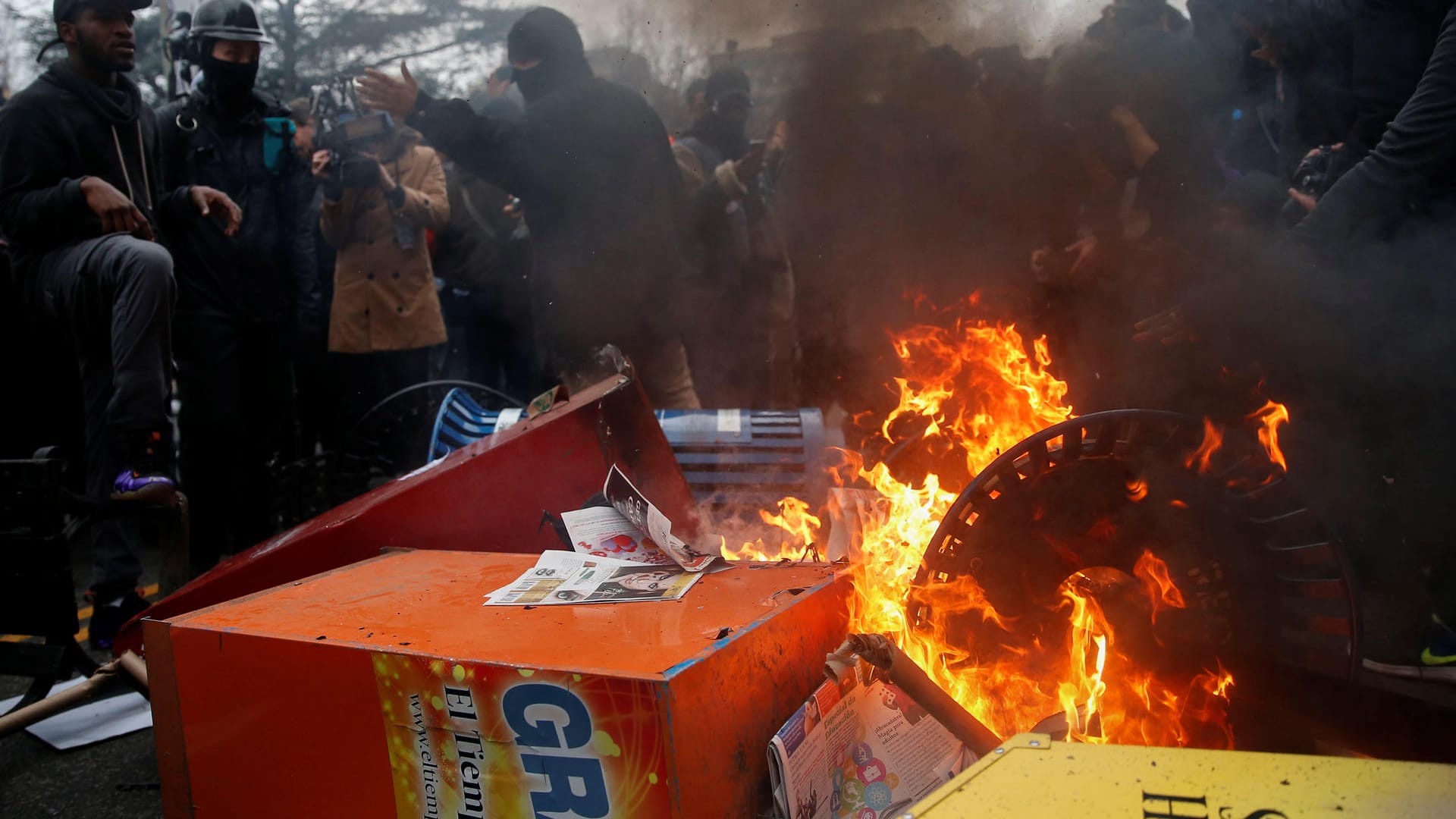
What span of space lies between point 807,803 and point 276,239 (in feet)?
12.2

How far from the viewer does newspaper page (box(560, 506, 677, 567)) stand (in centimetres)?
222

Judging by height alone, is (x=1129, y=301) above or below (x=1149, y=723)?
above

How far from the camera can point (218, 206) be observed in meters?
3.79

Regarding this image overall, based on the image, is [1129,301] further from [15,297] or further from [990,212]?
[15,297]

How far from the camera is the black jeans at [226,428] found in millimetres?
3996

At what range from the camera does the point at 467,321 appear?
5305 mm

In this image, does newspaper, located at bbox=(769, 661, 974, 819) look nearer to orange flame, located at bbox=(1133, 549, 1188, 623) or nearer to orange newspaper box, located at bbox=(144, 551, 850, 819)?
orange newspaper box, located at bbox=(144, 551, 850, 819)

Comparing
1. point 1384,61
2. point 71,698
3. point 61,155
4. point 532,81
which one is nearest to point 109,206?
point 61,155

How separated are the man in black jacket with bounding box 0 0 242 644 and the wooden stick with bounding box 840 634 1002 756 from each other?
2.50 meters

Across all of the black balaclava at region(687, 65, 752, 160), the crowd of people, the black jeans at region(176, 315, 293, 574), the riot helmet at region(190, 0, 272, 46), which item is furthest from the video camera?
the black balaclava at region(687, 65, 752, 160)

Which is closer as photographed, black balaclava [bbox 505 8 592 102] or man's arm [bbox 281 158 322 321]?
black balaclava [bbox 505 8 592 102]

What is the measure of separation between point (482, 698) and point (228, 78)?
359cm

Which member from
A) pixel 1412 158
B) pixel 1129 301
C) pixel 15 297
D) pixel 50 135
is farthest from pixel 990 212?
pixel 15 297

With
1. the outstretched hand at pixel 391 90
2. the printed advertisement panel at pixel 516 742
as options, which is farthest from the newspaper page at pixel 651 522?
the outstretched hand at pixel 391 90
